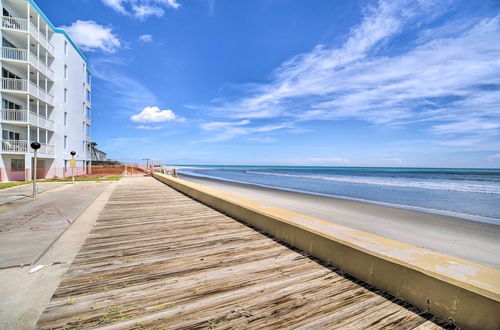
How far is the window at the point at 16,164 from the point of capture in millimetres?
18077

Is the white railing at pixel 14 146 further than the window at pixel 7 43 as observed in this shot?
No

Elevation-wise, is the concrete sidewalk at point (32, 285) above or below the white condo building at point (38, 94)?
below

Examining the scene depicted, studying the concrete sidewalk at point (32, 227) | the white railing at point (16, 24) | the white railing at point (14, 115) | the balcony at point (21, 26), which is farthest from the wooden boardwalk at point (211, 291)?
the white railing at point (16, 24)

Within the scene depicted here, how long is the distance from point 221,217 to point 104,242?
232cm

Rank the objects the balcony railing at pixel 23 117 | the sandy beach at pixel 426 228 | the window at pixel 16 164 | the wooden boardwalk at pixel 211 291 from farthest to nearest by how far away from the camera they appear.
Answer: the window at pixel 16 164 < the balcony railing at pixel 23 117 < the sandy beach at pixel 426 228 < the wooden boardwalk at pixel 211 291

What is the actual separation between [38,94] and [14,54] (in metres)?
3.05

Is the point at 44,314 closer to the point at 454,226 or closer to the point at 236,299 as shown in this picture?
the point at 236,299

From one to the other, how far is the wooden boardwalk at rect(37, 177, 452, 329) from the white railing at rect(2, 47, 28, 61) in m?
22.2

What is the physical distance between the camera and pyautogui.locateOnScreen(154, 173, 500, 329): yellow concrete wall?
1669mm

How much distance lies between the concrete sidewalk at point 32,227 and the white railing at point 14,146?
14.3m

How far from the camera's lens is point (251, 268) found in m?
2.82

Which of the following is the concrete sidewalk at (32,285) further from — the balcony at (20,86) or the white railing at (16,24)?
the white railing at (16,24)

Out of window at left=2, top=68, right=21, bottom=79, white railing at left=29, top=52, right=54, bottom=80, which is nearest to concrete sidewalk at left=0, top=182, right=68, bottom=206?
window at left=2, top=68, right=21, bottom=79

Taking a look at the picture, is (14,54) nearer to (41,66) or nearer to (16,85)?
(41,66)
